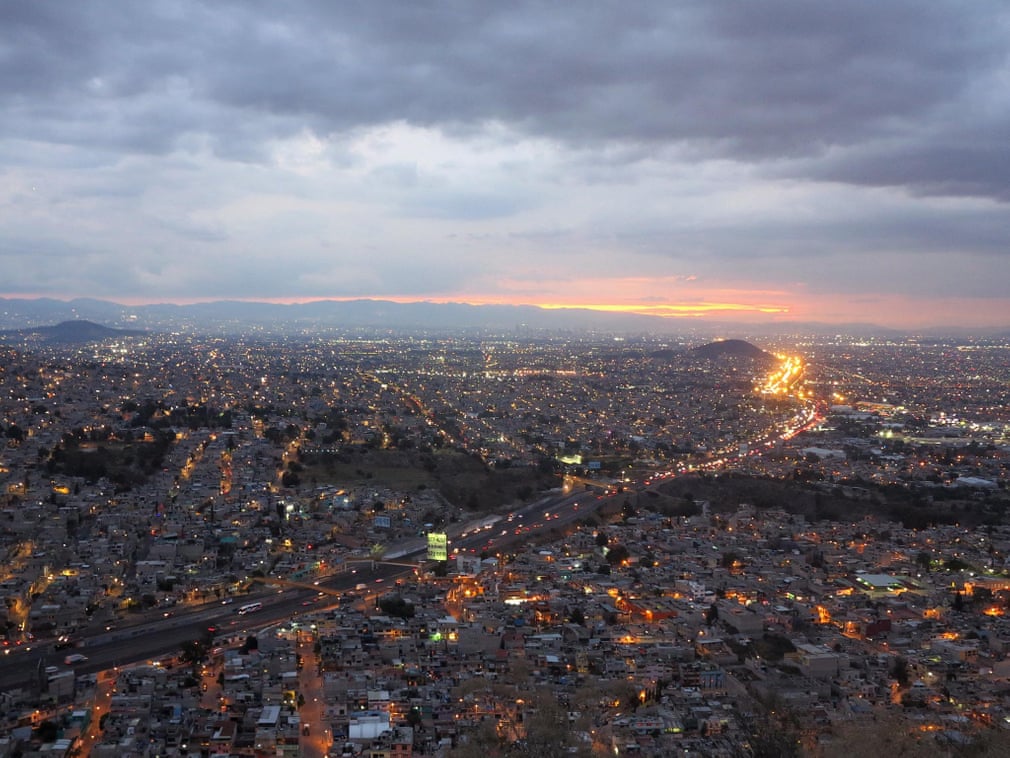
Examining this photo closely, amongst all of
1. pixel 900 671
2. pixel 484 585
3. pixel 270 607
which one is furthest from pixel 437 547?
pixel 900 671

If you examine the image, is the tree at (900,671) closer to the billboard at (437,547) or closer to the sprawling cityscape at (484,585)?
the sprawling cityscape at (484,585)

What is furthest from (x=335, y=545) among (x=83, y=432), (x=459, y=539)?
(x=83, y=432)

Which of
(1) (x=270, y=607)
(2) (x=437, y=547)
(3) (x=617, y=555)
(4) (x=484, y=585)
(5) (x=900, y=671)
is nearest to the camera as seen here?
(5) (x=900, y=671)

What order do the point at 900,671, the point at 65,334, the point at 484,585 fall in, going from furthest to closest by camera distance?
the point at 65,334 < the point at 484,585 < the point at 900,671

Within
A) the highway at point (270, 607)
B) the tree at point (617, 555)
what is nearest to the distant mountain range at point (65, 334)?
the highway at point (270, 607)

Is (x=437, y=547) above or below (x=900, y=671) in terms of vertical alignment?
below

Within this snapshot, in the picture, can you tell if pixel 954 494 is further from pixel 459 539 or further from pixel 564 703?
pixel 564 703

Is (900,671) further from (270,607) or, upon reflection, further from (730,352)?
(730,352)
